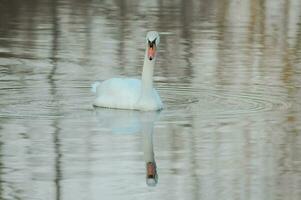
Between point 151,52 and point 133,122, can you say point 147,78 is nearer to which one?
point 151,52

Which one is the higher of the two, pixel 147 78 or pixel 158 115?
pixel 147 78

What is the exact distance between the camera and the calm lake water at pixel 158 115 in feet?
32.4

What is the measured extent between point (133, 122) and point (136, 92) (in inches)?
41.3

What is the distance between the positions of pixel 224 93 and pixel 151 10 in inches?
579

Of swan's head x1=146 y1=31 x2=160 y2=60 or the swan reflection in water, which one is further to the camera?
swan's head x1=146 y1=31 x2=160 y2=60

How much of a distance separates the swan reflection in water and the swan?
0.31ft

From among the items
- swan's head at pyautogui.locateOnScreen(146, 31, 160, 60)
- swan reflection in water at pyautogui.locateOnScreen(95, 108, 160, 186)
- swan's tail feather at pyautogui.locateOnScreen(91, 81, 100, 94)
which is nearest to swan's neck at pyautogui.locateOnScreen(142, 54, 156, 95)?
swan's head at pyautogui.locateOnScreen(146, 31, 160, 60)

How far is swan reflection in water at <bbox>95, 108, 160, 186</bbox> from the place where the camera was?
460 inches

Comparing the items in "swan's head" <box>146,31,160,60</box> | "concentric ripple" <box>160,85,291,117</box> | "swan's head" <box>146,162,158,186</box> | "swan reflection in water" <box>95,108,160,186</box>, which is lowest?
"swan's head" <box>146,162,158,186</box>

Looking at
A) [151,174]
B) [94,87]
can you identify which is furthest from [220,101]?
[151,174]

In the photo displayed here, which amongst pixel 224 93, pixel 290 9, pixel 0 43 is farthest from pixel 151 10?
pixel 224 93

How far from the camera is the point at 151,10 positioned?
3008 centimetres

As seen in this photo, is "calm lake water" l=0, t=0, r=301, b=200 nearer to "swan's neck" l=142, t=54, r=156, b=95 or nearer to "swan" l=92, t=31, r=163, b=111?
"swan" l=92, t=31, r=163, b=111

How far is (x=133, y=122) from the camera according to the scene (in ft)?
43.9
